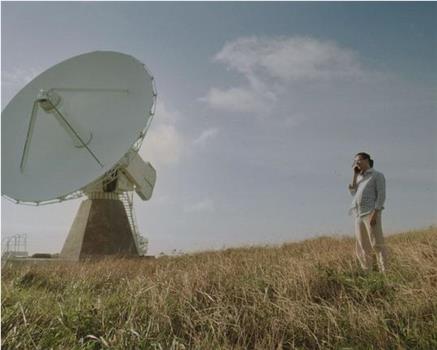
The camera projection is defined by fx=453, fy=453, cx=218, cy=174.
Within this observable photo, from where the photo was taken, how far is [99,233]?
2094 centimetres

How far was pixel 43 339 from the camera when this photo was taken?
13.6ft

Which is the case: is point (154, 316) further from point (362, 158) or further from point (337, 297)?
point (362, 158)

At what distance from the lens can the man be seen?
298 inches

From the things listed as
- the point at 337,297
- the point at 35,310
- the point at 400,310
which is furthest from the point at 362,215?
the point at 35,310

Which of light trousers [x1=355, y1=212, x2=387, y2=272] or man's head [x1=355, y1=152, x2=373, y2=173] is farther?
man's head [x1=355, y1=152, x2=373, y2=173]

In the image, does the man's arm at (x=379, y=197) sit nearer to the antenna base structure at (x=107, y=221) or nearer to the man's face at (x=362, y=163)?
the man's face at (x=362, y=163)

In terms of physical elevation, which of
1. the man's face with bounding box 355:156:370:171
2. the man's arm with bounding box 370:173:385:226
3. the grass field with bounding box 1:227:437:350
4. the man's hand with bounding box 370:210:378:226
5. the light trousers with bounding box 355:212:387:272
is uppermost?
the man's face with bounding box 355:156:370:171

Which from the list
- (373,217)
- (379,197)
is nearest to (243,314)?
(373,217)

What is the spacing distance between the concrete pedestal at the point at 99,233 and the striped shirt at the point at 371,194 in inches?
565

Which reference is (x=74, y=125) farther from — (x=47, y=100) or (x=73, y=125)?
(x=47, y=100)

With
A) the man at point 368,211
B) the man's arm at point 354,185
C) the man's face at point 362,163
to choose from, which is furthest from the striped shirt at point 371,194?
the man's arm at point 354,185

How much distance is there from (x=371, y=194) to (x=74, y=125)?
46.5ft

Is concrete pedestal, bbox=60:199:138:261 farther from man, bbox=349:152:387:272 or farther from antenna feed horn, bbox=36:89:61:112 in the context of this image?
man, bbox=349:152:387:272

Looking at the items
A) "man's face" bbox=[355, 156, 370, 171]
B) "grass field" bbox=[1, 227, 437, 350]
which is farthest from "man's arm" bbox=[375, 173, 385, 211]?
"grass field" bbox=[1, 227, 437, 350]
